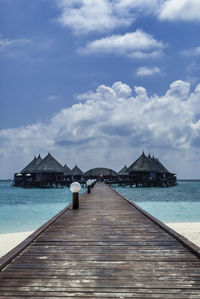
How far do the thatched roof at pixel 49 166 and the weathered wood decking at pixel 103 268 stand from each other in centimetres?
5401

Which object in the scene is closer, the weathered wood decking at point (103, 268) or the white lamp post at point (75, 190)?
the weathered wood decking at point (103, 268)

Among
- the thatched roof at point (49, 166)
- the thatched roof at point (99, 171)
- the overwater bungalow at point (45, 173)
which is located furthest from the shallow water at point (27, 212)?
the thatched roof at point (99, 171)

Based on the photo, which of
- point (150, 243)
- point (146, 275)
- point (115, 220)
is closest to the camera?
point (146, 275)

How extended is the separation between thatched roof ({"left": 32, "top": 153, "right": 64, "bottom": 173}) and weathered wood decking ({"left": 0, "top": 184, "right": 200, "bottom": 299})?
54.0 metres

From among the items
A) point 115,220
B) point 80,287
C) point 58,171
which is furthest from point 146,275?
point 58,171

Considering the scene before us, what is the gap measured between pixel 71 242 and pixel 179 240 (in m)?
1.82

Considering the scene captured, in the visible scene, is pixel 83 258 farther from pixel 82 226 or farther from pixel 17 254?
pixel 82 226

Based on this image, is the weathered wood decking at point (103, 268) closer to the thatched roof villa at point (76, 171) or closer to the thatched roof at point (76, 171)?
the thatched roof villa at point (76, 171)

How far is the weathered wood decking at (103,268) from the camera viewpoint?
7.72ft

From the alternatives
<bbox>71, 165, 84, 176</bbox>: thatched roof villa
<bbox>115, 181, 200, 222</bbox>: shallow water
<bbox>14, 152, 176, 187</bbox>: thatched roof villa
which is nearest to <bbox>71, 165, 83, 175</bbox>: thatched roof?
<bbox>71, 165, 84, 176</bbox>: thatched roof villa

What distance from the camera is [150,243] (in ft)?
13.0

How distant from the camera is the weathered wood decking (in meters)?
2.35

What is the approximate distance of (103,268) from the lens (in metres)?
2.91

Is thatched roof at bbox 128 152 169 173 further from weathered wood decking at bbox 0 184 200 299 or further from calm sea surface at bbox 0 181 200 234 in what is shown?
weathered wood decking at bbox 0 184 200 299
